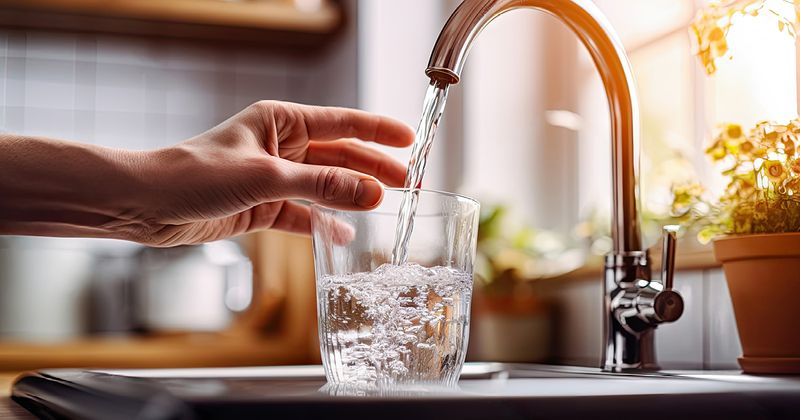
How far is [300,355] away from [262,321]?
0.49 feet

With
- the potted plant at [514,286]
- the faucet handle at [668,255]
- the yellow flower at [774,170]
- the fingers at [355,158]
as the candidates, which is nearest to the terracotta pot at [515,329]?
the potted plant at [514,286]

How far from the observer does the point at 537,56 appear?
185 cm

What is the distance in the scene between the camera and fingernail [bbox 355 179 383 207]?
77cm

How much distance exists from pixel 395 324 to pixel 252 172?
0.21 meters

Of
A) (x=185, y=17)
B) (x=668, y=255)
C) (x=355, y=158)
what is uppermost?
(x=185, y=17)

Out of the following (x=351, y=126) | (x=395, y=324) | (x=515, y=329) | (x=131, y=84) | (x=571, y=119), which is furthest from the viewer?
(x=131, y=84)

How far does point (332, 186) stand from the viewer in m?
0.79

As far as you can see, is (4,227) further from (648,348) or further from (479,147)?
(479,147)

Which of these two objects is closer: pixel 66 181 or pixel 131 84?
pixel 66 181

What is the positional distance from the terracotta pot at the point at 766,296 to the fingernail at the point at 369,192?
34cm

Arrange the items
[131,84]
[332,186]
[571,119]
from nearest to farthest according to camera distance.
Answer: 1. [332,186]
2. [571,119]
3. [131,84]

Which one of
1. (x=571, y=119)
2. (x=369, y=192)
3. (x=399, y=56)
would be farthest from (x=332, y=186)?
(x=399, y=56)

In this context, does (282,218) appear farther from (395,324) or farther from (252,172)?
(395,324)

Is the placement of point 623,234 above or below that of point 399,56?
below
